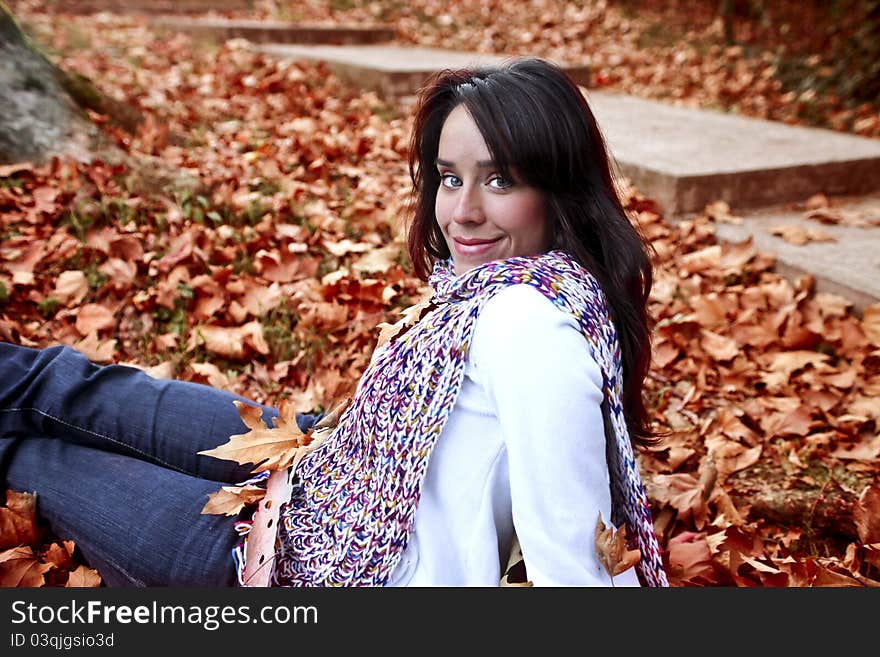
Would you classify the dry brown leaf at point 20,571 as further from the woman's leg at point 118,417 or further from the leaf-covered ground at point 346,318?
the woman's leg at point 118,417

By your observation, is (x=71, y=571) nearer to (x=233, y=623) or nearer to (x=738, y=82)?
(x=233, y=623)

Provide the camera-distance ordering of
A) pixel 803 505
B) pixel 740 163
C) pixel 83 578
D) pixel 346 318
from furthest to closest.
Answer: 1. pixel 740 163
2. pixel 346 318
3. pixel 803 505
4. pixel 83 578

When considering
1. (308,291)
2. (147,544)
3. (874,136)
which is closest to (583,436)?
(147,544)

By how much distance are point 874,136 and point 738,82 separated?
5.53 feet

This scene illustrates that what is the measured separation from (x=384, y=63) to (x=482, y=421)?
4.62 meters

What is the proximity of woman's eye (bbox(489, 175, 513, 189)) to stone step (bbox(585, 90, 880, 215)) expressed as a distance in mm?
2316

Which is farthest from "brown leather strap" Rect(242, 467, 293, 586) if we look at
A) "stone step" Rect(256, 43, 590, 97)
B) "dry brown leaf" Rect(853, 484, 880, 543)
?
"stone step" Rect(256, 43, 590, 97)

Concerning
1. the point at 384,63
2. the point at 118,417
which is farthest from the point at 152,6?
the point at 118,417

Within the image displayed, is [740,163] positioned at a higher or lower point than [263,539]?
higher

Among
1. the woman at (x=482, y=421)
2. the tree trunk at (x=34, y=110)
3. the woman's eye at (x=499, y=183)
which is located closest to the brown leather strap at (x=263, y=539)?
the woman at (x=482, y=421)

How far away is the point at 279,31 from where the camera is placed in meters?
6.68

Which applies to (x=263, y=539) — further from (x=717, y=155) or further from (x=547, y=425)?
(x=717, y=155)

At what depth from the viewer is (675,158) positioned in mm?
3768

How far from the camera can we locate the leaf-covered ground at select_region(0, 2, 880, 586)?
1.96m
